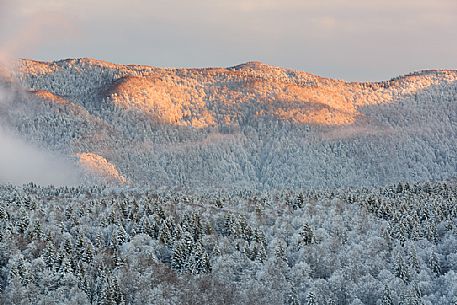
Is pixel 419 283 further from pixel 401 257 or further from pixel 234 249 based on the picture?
pixel 234 249

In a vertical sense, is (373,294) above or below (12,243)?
below

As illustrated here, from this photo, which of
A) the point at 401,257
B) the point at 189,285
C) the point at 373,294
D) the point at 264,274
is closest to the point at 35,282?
the point at 189,285

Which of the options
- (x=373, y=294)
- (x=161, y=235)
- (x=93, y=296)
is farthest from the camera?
(x=161, y=235)

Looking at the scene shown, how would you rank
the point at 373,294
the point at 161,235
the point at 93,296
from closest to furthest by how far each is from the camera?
the point at 93,296
the point at 373,294
the point at 161,235

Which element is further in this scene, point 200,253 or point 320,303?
point 200,253

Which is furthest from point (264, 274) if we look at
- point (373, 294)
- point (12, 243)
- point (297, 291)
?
point (12, 243)

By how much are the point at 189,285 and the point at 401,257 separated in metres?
46.7

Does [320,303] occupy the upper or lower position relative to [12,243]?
lower

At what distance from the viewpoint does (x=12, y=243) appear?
602 feet

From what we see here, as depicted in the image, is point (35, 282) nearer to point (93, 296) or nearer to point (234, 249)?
point (93, 296)

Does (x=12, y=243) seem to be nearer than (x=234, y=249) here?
Yes

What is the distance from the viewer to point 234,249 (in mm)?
198500

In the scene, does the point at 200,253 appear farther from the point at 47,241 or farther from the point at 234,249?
the point at 47,241

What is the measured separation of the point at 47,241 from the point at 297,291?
→ 48.1 meters
